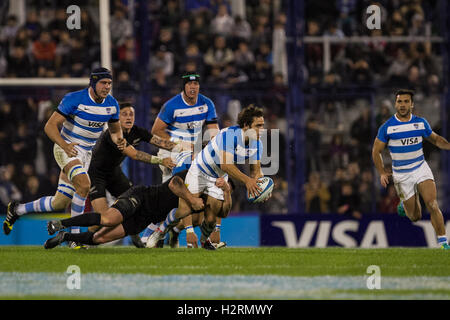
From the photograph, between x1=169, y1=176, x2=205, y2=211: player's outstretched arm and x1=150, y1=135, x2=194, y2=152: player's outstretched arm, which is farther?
x1=150, y1=135, x2=194, y2=152: player's outstretched arm

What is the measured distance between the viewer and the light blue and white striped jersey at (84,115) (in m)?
11.0

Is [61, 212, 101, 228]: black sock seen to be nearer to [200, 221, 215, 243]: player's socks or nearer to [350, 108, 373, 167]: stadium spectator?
[200, 221, 215, 243]: player's socks

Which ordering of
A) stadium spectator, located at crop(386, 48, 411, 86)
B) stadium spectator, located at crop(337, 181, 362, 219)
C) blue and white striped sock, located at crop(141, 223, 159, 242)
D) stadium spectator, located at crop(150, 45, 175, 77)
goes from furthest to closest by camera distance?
stadium spectator, located at crop(386, 48, 411, 86), stadium spectator, located at crop(150, 45, 175, 77), stadium spectator, located at crop(337, 181, 362, 219), blue and white striped sock, located at crop(141, 223, 159, 242)

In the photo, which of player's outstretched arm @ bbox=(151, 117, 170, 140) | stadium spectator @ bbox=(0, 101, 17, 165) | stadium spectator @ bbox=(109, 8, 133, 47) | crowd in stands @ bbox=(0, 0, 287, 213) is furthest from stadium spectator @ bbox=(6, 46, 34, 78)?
player's outstretched arm @ bbox=(151, 117, 170, 140)

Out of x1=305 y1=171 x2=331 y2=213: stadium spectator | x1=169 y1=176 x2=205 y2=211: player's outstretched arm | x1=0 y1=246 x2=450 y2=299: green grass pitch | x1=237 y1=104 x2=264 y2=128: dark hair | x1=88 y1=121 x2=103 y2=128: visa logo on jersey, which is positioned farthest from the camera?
x1=305 y1=171 x2=331 y2=213: stadium spectator

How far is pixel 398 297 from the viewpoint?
7.48 meters

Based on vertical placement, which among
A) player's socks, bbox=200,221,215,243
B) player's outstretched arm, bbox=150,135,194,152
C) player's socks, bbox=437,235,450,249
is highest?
player's outstretched arm, bbox=150,135,194,152

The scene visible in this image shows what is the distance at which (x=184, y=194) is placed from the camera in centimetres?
1067

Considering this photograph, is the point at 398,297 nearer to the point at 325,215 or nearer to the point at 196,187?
the point at 196,187

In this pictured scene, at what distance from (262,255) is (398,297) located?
308cm

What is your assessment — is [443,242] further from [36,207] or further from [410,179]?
[36,207]

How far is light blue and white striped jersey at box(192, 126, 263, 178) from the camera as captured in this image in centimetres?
1036

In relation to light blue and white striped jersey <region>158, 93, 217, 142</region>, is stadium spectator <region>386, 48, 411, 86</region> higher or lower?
higher

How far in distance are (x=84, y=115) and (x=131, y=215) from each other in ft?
4.98
